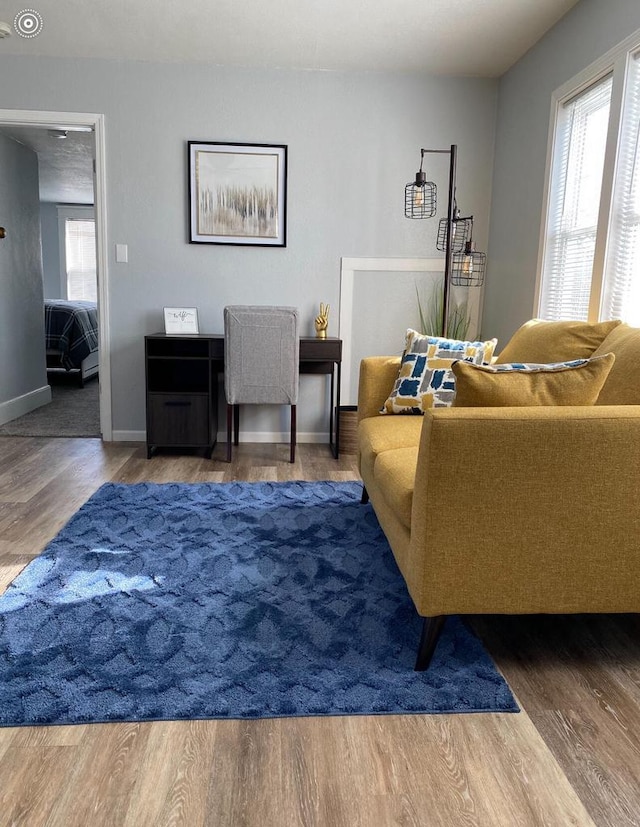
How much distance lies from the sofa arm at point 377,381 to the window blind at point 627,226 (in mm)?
927

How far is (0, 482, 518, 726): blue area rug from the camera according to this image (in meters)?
1.47

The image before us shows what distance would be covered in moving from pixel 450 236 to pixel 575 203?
0.78m

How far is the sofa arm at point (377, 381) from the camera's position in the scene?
2797 millimetres

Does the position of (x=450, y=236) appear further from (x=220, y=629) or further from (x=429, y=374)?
(x=220, y=629)

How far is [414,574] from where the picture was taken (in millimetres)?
1564

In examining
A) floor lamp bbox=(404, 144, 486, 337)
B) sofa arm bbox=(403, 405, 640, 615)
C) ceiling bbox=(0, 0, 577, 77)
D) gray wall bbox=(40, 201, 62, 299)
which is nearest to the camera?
sofa arm bbox=(403, 405, 640, 615)

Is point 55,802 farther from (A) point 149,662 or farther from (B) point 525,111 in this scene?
(B) point 525,111

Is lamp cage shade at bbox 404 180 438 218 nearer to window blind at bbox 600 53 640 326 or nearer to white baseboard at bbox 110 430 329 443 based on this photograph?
window blind at bbox 600 53 640 326

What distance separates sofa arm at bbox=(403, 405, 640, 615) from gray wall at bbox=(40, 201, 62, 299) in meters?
8.93

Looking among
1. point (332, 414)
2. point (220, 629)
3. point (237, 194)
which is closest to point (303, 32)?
point (237, 194)

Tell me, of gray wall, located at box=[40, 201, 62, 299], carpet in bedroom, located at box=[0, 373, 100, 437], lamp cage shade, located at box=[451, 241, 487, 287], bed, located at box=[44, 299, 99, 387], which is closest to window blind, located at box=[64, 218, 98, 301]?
gray wall, located at box=[40, 201, 62, 299]

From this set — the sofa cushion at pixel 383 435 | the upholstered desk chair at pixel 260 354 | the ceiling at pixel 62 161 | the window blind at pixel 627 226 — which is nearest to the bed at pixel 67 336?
the ceiling at pixel 62 161

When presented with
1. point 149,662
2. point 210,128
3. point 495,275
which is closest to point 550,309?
point 495,275

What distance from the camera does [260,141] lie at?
3893 mm
